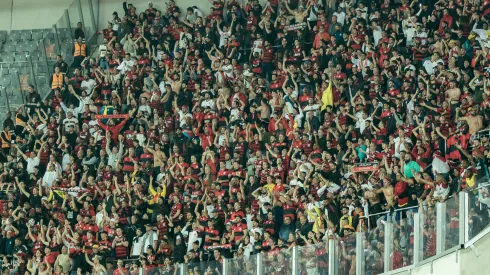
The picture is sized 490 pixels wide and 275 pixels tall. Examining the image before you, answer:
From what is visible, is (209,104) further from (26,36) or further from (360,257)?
(360,257)

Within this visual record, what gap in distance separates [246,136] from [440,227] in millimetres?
9195

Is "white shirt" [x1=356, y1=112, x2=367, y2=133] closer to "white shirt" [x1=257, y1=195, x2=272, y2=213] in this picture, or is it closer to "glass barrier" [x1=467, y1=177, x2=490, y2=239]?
"white shirt" [x1=257, y1=195, x2=272, y2=213]

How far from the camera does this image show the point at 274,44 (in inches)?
1316

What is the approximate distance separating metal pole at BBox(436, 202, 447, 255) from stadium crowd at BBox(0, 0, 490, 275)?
8.8 inches

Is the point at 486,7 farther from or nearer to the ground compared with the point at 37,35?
nearer to the ground

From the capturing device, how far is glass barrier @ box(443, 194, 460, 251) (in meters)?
21.8

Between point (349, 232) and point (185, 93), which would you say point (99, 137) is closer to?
point (185, 93)

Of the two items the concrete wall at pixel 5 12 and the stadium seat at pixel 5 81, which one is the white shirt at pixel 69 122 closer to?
the stadium seat at pixel 5 81

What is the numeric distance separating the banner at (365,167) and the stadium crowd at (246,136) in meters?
0.06

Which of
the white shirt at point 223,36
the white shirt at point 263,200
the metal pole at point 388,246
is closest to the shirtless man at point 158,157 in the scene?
the white shirt at point 263,200

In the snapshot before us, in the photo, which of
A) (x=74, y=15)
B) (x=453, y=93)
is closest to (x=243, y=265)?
(x=453, y=93)

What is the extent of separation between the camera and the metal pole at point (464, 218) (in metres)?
21.6

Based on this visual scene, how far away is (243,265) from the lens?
80.4ft

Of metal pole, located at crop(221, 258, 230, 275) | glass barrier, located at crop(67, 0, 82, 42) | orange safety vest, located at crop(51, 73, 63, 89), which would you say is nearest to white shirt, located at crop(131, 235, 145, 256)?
metal pole, located at crop(221, 258, 230, 275)
